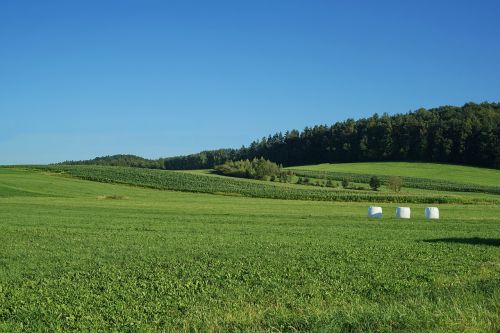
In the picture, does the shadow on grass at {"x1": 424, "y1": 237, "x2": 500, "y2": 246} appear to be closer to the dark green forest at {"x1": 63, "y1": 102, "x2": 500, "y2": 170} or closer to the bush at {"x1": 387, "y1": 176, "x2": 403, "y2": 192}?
the bush at {"x1": 387, "y1": 176, "x2": 403, "y2": 192}

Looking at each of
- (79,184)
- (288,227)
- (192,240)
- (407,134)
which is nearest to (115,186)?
(79,184)

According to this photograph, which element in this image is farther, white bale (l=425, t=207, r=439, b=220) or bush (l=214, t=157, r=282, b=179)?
bush (l=214, t=157, r=282, b=179)

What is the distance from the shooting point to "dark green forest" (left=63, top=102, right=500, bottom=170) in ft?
366

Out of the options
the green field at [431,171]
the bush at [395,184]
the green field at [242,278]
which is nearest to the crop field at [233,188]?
the bush at [395,184]

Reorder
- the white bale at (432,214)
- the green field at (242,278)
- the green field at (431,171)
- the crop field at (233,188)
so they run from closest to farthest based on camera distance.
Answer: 1. the green field at (242,278)
2. the white bale at (432,214)
3. the crop field at (233,188)
4. the green field at (431,171)

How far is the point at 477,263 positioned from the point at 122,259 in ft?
36.0

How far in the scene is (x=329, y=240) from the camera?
22781mm

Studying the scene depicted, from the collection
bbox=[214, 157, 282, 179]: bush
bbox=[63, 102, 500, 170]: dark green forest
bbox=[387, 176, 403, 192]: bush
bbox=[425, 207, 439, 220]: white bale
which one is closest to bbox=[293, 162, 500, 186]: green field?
bbox=[63, 102, 500, 170]: dark green forest

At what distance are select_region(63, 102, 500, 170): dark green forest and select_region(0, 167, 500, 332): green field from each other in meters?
88.1

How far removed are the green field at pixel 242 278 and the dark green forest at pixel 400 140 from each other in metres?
88.1

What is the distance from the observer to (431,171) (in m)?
103

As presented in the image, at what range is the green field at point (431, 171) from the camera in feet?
308

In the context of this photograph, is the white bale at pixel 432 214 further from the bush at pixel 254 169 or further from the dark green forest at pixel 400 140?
the dark green forest at pixel 400 140

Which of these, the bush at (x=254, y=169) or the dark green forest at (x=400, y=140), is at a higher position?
the dark green forest at (x=400, y=140)
